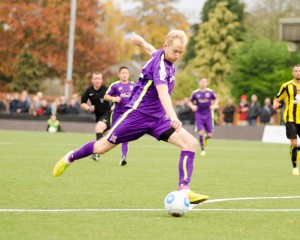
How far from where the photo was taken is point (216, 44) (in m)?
83.8

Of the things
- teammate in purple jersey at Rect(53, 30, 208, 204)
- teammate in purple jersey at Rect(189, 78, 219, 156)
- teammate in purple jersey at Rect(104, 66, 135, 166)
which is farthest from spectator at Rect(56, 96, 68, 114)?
teammate in purple jersey at Rect(53, 30, 208, 204)

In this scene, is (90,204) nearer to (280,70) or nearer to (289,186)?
(289,186)

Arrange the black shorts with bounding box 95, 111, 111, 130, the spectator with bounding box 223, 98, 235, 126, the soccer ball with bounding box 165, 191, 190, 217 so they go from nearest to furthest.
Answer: the soccer ball with bounding box 165, 191, 190, 217
the black shorts with bounding box 95, 111, 111, 130
the spectator with bounding box 223, 98, 235, 126

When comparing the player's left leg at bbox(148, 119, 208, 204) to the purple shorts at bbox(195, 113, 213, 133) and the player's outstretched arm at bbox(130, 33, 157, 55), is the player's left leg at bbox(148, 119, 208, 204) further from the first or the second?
the purple shorts at bbox(195, 113, 213, 133)

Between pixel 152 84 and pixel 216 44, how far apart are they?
73274 millimetres

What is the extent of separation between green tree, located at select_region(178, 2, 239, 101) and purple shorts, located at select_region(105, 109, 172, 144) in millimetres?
71206

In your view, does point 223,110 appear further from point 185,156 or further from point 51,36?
point 185,156

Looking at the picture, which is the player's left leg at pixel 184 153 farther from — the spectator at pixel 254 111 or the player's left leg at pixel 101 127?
the spectator at pixel 254 111

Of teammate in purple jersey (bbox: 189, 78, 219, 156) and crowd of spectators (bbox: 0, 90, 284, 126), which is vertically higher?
teammate in purple jersey (bbox: 189, 78, 219, 156)

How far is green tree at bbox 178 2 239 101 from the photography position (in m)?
82.9

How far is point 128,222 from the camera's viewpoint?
9.39 metres

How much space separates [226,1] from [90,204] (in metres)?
75.0

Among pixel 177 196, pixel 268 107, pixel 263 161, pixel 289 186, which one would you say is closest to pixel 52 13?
pixel 268 107

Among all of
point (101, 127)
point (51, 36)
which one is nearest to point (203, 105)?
point (101, 127)
